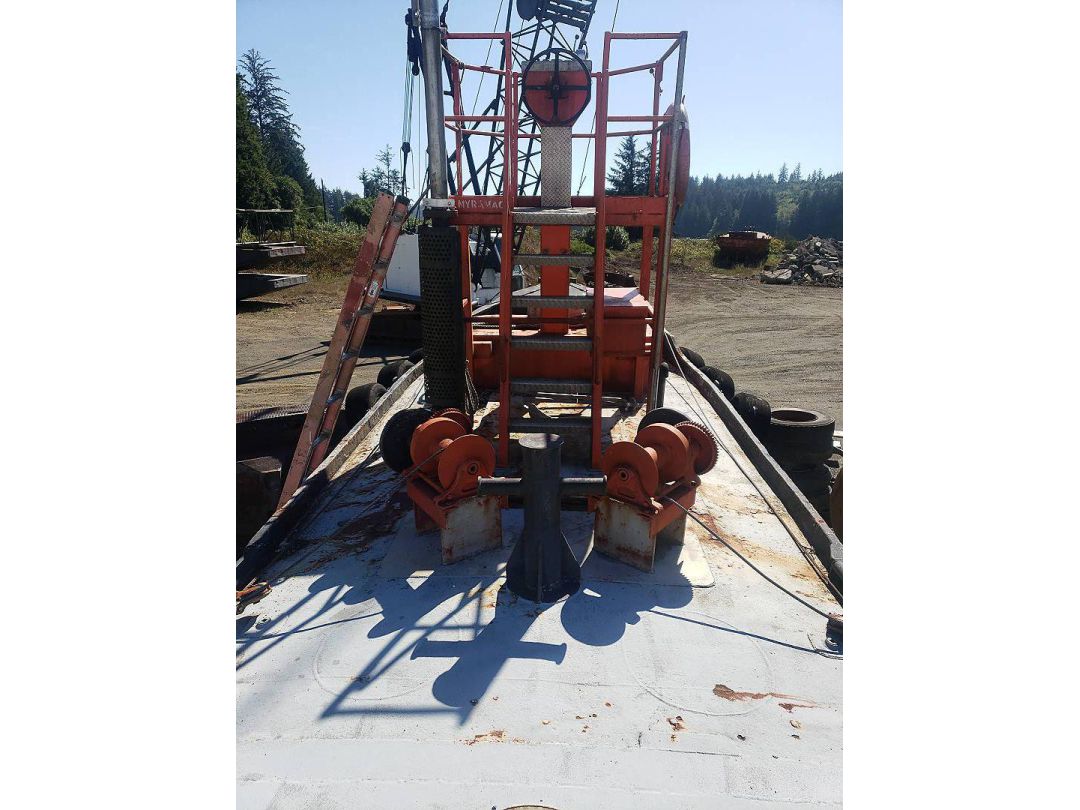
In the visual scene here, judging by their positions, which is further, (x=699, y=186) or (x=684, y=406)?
(x=699, y=186)

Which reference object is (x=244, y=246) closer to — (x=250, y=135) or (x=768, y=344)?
(x=768, y=344)

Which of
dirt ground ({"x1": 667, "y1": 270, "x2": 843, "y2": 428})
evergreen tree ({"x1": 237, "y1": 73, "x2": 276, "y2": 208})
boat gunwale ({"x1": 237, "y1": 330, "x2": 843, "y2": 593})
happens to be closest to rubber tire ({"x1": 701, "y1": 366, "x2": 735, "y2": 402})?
boat gunwale ({"x1": 237, "y1": 330, "x2": 843, "y2": 593})

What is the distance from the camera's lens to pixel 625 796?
7.07 feet

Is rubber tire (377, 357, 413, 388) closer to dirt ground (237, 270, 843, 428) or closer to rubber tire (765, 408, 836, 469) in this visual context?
dirt ground (237, 270, 843, 428)

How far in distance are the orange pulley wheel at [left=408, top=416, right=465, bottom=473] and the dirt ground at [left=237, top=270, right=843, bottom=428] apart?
8.16m

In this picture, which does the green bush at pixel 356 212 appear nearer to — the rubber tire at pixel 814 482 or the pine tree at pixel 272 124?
the pine tree at pixel 272 124

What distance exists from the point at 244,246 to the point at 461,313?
15840 millimetres

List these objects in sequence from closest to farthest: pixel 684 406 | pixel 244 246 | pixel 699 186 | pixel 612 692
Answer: pixel 612 692 < pixel 684 406 < pixel 244 246 < pixel 699 186

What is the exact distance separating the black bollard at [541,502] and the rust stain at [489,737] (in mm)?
883

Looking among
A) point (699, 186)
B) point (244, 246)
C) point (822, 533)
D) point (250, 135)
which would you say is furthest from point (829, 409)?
point (699, 186)

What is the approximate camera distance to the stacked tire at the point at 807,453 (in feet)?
23.0

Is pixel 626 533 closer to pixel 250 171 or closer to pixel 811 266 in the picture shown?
pixel 811 266

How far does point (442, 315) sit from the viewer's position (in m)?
4.56

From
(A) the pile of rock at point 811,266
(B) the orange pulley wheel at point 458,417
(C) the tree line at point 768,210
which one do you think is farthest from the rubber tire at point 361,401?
(C) the tree line at point 768,210
